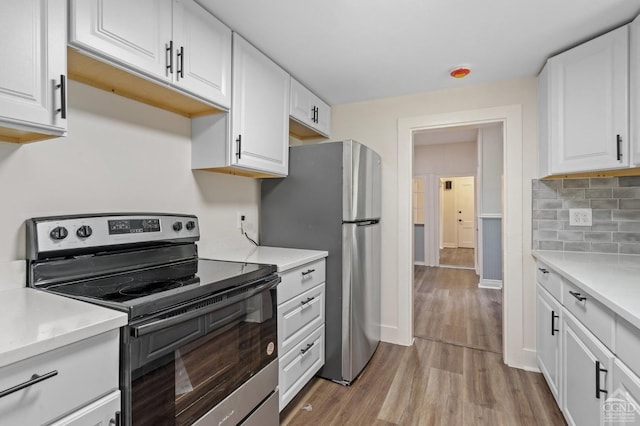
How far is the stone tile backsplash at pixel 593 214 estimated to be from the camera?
2117 millimetres

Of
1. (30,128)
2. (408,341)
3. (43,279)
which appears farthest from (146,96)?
(408,341)

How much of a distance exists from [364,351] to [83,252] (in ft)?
6.25

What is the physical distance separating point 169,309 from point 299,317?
1004 millimetres

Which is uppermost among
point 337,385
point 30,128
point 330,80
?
point 330,80

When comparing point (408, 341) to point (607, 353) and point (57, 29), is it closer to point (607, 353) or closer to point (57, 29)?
point (607, 353)

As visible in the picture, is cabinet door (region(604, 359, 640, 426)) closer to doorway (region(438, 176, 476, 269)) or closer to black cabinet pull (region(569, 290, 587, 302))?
black cabinet pull (region(569, 290, 587, 302))

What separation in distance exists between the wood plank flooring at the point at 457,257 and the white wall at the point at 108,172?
5.75 m

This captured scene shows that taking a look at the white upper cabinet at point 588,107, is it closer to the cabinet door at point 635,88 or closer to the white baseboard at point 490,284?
the cabinet door at point 635,88

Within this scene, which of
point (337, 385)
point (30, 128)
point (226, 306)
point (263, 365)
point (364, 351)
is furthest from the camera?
point (364, 351)

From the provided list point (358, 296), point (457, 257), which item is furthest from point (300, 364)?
point (457, 257)

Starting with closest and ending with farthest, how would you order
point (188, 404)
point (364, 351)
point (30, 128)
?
point (30, 128) < point (188, 404) < point (364, 351)

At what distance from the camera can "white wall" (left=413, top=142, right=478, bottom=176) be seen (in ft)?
20.2

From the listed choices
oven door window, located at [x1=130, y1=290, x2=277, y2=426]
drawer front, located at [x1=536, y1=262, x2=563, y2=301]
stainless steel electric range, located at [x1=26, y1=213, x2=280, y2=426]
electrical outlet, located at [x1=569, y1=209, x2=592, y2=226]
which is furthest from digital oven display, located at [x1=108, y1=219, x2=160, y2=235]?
electrical outlet, located at [x1=569, y1=209, x2=592, y2=226]

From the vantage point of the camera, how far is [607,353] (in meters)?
1.18
